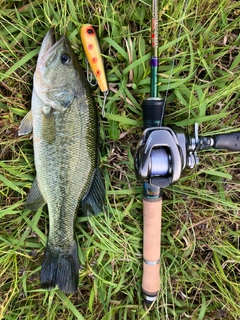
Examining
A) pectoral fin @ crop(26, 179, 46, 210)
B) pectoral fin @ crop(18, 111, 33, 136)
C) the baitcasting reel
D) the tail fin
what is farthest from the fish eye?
the tail fin

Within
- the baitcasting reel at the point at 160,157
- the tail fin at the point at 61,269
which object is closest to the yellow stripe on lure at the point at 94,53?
the baitcasting reel at the point at 160,157

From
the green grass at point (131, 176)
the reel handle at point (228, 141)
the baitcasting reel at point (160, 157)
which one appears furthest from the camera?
the green grass at point (131, 176)

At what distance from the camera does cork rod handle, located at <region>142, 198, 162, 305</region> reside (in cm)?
171

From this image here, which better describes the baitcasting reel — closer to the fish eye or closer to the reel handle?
the reel handle

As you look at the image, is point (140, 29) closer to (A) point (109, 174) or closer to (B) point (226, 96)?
(B) point (226, 96)

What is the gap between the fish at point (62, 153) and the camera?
5.15ft

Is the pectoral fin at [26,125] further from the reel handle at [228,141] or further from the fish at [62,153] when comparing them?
the reel handle at [228,141]

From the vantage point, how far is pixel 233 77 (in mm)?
1773

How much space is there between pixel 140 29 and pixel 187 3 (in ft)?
0.95

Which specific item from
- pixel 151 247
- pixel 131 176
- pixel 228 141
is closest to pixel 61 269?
pixel 151 247

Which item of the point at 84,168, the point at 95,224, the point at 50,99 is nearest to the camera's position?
the point at 50,99

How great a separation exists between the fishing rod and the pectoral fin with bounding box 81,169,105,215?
27cm

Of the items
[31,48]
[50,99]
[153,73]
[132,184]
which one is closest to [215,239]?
[132,184]

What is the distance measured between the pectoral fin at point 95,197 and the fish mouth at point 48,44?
0.69 m
